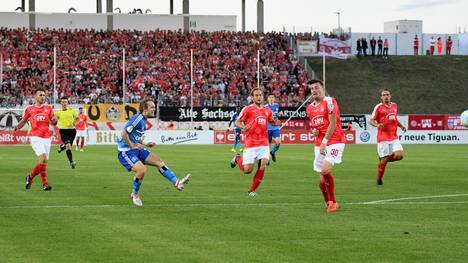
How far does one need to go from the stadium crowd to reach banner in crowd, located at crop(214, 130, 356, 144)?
506 cm

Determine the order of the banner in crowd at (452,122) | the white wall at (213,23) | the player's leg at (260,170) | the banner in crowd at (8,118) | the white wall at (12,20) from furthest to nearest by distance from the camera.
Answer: the white wall at (213,23)
the white wall at (12,20)
the banner in crowd at (452,122)
the banner in crowd at (8,118)
the player's leg at (260,170)

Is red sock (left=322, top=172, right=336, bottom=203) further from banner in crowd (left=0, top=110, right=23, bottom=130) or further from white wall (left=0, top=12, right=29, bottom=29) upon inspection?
white wall (left=0, top=12, right=29, bottom=29)

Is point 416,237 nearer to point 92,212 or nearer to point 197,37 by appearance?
point 92,212

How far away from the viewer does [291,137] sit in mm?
56594

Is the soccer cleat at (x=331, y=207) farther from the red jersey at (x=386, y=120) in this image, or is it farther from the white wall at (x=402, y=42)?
the white wall at (x=402, y=42)

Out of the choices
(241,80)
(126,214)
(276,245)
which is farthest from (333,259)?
(241,80)

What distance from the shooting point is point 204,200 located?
1752 centimetres

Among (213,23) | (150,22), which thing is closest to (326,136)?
(150,22)

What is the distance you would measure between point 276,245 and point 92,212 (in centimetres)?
492

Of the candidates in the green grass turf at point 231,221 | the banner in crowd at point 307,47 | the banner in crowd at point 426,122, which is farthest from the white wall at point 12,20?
the green grass turf at point 231,221

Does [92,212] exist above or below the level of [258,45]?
below

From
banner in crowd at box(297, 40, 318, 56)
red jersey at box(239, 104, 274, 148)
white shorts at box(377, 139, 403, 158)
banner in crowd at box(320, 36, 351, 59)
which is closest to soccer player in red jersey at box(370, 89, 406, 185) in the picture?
white shorts at box(377, 139, 403, 158)

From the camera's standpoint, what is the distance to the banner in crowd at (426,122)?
207 feet

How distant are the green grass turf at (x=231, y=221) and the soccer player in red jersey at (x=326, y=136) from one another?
467 millimetres
